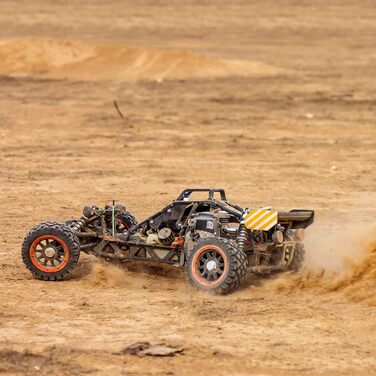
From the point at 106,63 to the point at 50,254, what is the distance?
28.6 metres

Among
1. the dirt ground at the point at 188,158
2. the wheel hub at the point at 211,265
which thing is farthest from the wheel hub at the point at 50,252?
the wheel hub at the point at 211,265

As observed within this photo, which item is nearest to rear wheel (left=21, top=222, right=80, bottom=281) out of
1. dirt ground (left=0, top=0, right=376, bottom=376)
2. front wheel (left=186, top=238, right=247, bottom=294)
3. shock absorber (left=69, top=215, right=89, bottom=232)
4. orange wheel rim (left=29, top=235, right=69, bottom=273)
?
orange wheel rim (left=29, top=235, right=69, bottom=273)

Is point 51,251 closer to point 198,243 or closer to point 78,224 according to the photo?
point 78,224

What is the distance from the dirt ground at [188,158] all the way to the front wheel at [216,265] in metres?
0.18

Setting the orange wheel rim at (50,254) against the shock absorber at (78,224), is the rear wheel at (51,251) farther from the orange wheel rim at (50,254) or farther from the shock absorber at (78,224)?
the shock absorber at (78,224)

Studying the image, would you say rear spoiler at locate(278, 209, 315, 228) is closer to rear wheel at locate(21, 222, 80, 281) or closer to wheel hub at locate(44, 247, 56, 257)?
rear wheel at locate(21, 222, 80, 281)

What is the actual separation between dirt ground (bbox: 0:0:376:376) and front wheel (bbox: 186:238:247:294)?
0.18m

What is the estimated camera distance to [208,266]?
12.5 meters

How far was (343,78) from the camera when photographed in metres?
39.0

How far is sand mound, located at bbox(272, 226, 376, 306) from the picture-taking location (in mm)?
12562

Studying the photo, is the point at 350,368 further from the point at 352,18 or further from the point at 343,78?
the point at 352,18

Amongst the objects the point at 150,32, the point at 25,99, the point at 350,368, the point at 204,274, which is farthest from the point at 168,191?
the point at 150,32

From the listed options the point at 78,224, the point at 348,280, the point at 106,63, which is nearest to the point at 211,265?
the point at 348,280

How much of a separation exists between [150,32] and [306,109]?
1986 cm
